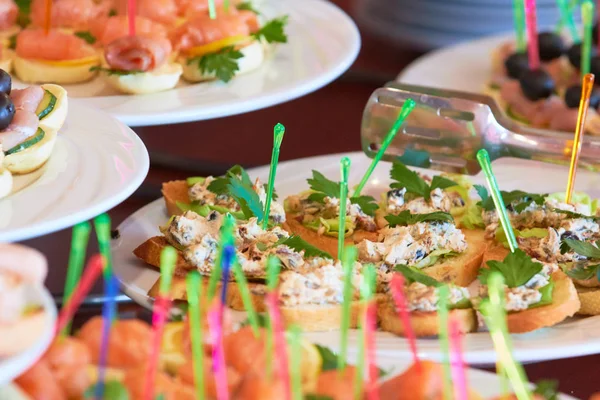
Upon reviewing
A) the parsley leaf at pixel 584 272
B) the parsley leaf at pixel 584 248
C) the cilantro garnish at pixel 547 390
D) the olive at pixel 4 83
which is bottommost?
the parsley leaf at pixel 584 272

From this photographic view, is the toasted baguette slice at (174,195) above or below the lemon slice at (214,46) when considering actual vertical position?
below

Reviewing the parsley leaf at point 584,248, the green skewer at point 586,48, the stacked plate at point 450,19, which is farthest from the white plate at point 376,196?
the stacked plate at point 450,19

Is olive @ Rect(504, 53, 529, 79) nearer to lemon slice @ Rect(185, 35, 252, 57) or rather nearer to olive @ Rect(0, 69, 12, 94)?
lemon slice @ Rect(185, 35, 252, 57)

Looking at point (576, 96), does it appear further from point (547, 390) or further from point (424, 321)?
point (547, 390)

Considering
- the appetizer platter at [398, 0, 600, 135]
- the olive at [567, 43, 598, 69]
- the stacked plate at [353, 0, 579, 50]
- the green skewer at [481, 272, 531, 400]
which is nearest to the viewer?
the green skewer at [481, 272, 531, 400]

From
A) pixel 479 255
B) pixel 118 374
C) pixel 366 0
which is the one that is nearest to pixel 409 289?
pixel 479 255

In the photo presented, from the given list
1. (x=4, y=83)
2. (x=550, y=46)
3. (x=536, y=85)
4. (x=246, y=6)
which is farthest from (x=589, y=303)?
(x=550, y=46)

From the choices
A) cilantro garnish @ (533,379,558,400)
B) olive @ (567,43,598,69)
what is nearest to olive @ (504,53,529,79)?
olive @ (567,43,598,69)

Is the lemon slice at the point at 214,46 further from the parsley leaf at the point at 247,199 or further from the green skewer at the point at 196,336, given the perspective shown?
the green skewer at the point at 196,336
